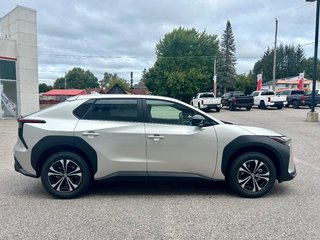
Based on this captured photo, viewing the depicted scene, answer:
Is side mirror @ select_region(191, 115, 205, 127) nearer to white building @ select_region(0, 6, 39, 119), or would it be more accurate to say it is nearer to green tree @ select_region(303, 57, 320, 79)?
white building @ select_region(0, 6, 39, 119)

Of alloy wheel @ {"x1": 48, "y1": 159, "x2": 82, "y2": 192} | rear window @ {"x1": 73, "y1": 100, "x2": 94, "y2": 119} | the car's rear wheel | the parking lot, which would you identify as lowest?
the parking lot

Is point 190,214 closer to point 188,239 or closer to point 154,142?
point 188,239

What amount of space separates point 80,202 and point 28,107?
691 inches

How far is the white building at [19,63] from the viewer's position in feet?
61.5

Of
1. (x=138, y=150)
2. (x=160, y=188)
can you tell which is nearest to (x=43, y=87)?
(x=160, y=188)

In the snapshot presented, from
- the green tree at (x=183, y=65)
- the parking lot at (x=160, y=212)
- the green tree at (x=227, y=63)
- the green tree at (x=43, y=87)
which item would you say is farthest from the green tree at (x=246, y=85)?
the green tree at (x=43, y=87)

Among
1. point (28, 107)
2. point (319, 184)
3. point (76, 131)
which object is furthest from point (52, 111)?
point (28, 107)

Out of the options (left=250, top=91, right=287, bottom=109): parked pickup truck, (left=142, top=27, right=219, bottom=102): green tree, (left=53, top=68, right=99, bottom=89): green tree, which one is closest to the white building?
(left=250, top=91, right=287, bottom=109): parked pickup truck

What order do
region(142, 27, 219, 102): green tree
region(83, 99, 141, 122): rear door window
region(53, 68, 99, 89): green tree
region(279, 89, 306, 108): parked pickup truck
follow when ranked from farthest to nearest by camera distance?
region(53, 68, 99, 89): green tree, region(142, 27, 219, 102): green tree, region(279, 89, 306, 108): parked pickup truck, region(83, 99, 141, 122): rear door window

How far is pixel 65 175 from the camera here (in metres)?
4.50

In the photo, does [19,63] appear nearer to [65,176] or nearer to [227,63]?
[65,176]

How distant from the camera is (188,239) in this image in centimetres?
325

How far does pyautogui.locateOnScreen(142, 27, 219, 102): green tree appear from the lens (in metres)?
43.4

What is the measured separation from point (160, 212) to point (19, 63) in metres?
18.5
